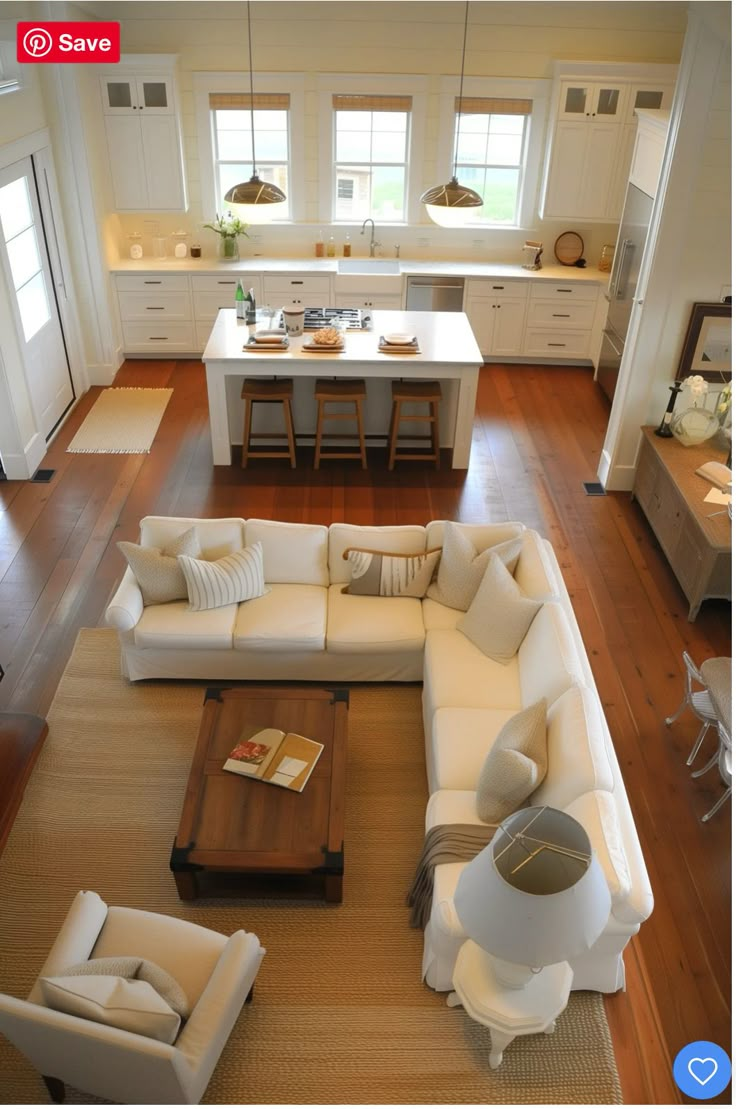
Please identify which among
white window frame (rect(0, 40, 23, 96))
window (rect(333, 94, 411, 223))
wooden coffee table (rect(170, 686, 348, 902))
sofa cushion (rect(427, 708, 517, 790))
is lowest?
wooden coffee table (rect(170, 686, 348, 902))

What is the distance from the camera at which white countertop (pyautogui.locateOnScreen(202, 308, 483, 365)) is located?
6.29 m

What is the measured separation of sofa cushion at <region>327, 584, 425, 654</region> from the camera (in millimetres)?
4449

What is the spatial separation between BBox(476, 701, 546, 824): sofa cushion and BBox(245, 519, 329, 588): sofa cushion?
170 cm

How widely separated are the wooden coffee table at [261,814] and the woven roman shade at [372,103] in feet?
21.4

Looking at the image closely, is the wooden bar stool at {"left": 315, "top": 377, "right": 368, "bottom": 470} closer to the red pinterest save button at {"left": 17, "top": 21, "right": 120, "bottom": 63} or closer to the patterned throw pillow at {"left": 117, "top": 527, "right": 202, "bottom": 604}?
the patterned throw pillow at {"left": 117, "top": 527, "right": 202, "bottom": 604}

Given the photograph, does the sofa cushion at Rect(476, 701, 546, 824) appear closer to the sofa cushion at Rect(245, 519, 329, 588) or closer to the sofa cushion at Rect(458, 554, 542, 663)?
the sofa cushion at Rect(458, 554, 542, 663)

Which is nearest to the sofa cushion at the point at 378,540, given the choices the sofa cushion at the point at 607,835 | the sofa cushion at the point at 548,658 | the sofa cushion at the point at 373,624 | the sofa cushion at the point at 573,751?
the sofa cushion at the point at 373,624

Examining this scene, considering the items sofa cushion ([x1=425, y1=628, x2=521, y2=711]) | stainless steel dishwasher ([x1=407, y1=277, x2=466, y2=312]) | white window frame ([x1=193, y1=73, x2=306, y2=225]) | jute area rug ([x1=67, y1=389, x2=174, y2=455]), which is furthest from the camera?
stainless steel dishwasher ([x1=407, y1=277, x2=466, y2=312])

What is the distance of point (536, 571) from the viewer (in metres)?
4.43

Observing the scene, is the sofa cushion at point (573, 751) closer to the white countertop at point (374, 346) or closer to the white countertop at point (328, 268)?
the white countertop at point (374, 346)

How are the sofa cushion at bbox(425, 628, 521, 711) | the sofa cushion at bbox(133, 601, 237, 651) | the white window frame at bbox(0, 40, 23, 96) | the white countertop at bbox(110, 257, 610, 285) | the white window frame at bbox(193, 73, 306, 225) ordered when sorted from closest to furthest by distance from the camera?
the sofa cushion at bbox(425, 628, 521, 711) < the sofa cushion at bbox(133, 601, 237, 651) < the white window frame at bbox(0, 40, 23, 96) < the white window frame at bbox(193, 73, 306, 225) < the white countertop at bbox(110, 257, 610, 285)

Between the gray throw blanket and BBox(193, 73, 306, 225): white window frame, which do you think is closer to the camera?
the gray throw blanket

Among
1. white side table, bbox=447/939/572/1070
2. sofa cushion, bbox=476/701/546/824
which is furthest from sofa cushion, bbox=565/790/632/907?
white side table, bbox=447/939/572/1070

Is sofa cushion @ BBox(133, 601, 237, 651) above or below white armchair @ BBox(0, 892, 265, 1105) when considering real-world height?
above
